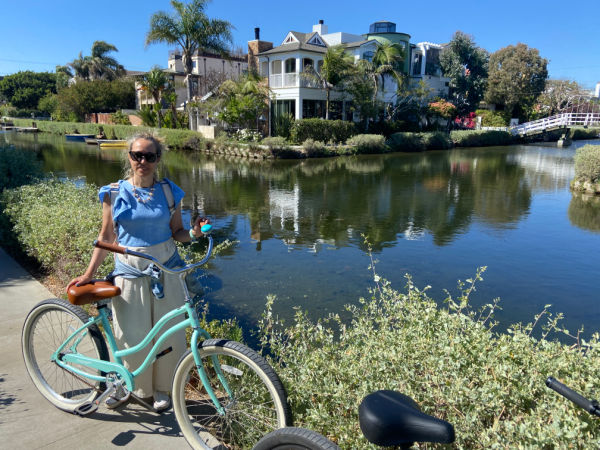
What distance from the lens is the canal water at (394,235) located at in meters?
6.96

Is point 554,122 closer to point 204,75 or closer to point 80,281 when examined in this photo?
point 204,75

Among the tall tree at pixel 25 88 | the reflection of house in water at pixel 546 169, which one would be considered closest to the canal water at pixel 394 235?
the reflection of house in water at pixel 546 169

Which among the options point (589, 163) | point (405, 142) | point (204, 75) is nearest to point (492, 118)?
point (405, 142)

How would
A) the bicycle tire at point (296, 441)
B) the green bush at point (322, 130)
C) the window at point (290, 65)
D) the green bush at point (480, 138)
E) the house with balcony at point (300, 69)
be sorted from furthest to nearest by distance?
1. the green bush at point (480, 138)
2. the window at point (290, 65)
3. the house with balcony at point (300, 69)
4. the green bush at point (322, 130)
5. the bicycle tire at point (296, 441)

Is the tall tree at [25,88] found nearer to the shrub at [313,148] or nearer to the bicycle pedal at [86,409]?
the shrub at [313,148]

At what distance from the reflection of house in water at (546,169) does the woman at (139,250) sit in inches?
751

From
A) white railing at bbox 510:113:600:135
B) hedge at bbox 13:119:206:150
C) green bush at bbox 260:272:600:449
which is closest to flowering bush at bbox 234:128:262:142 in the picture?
hedge at bbox 13:119:206:150

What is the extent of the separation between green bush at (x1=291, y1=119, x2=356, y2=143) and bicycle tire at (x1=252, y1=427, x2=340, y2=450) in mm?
29933

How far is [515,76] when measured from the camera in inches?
1911

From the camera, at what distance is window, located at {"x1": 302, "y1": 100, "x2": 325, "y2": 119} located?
34.4 metres

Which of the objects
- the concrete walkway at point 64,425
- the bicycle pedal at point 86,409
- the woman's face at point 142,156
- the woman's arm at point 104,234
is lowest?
the concrete walkway at point 64,425

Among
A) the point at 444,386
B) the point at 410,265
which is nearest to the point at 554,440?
the point at 444,386

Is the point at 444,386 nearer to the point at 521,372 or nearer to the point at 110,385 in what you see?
the point at 521,372

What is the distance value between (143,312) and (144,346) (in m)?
0.23
